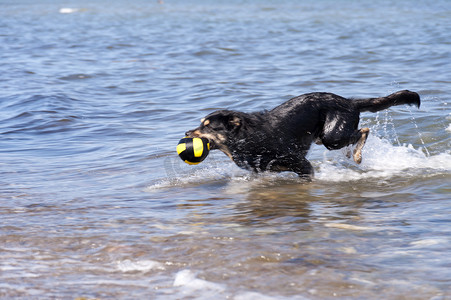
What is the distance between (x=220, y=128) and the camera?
21.6ft

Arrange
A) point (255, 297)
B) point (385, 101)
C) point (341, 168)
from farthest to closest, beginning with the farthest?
point (341, 168), point (385, 101), point (255, 297)

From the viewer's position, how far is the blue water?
4.16 metres

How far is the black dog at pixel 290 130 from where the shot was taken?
6609 millimetres

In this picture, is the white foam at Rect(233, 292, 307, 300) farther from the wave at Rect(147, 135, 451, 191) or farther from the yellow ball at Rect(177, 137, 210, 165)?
the wave at Rect(147, 135, 451, 191)

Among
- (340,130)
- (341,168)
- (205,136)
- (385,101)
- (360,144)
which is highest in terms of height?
(385,101)

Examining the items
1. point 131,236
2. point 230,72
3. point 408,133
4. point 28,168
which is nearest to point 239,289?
point 131,236

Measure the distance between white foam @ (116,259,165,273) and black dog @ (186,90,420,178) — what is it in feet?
7.44

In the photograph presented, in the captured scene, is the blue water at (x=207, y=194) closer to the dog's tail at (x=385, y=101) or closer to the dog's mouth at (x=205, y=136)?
the dog's mouth at (x=205, y=136)

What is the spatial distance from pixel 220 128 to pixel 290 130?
0.82 m

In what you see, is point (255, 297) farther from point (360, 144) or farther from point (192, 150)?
point (360, 144)

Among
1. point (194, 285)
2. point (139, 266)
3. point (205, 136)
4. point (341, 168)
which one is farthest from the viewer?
point (341, 168)

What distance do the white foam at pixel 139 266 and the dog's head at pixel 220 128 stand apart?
89.8 inches

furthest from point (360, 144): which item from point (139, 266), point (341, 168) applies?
point (139, 266)

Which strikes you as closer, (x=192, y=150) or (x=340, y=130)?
(x=192, y=150)
